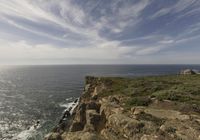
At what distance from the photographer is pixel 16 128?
48000mm

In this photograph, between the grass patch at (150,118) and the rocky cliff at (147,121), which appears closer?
the rocky cliff at (147,121)

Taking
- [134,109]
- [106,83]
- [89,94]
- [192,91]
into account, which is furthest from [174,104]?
[89,94]

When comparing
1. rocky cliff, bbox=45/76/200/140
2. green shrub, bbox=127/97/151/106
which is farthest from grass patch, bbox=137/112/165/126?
green shrub, bbox=127/97/151/106

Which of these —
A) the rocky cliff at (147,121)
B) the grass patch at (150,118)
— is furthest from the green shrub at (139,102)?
the grass patch at (150,118)

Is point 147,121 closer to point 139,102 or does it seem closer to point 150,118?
point 150,118

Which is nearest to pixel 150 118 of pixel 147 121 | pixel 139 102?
pixel 147 121

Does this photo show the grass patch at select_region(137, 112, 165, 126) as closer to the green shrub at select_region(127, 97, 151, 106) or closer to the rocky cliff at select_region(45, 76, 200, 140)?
the rocky cliff at select_region(45, 76, 200, 140)

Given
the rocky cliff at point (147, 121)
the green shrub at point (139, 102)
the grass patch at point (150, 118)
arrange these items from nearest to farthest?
the rocky cliff at point (147, 121), the grass patch at point (150, 118), the green shrub at point (139, 102)

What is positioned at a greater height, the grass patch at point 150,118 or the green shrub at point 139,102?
the green shrub at point 139,102

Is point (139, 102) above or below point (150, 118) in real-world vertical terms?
above

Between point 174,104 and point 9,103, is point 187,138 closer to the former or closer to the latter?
point 174,104

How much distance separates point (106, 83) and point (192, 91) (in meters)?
22.0

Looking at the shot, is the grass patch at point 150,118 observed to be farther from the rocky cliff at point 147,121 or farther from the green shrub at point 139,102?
the green shrub at point 139,102

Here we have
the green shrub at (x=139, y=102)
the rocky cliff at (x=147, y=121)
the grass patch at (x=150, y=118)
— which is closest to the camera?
the rocky cliff at (x=147, y=121)
